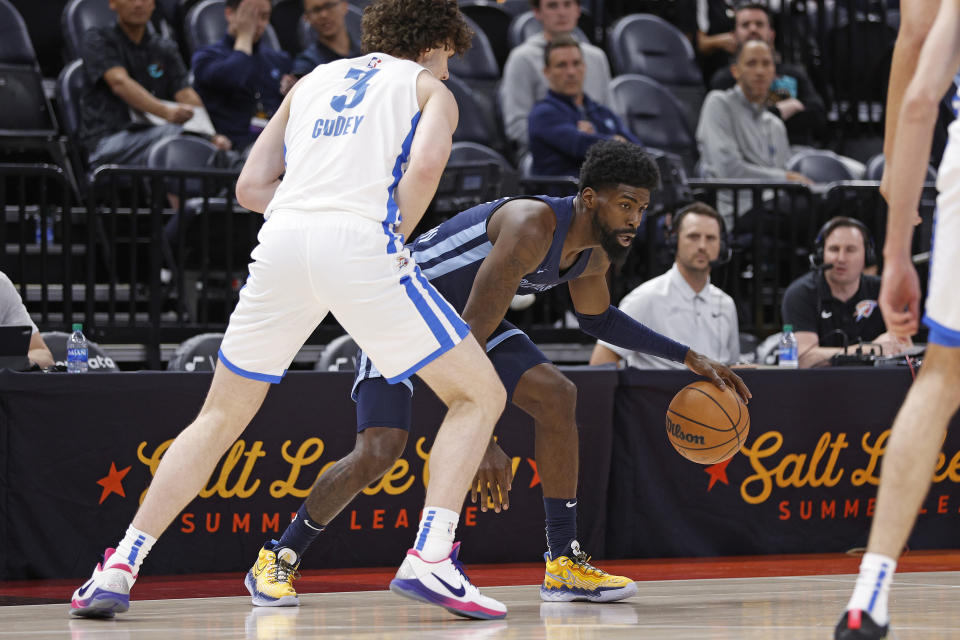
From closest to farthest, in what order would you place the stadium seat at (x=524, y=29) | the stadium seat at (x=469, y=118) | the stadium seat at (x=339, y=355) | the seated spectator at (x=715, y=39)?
the stadium seat at (x=339, y=355), the stadium seat at (x=469, y=118), the stadium seat at (x=524, y=29), the seated spectator at (x=715, y=39)

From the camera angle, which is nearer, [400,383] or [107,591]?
[107,591]

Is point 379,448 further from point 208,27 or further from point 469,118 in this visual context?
point 208,27

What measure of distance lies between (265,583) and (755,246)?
4904 millimetres

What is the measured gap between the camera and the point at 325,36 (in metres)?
8.57

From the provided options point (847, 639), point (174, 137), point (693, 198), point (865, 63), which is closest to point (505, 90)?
point (693, 198)

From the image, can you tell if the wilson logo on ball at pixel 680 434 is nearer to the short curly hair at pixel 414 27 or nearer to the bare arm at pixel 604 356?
the short curly hair at pixel 414 27

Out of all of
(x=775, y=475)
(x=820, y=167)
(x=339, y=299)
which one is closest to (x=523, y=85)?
(x=820, y=167)

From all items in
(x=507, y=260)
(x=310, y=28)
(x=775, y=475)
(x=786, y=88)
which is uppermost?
(x=310, y=28)

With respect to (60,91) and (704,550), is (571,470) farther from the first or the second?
(60,91)

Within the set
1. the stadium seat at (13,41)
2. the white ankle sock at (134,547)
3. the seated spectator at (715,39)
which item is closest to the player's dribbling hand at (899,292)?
the white ankle sock at (134,547)

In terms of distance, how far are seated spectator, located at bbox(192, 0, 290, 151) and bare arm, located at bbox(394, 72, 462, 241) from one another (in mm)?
4594

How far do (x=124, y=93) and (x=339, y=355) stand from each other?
7.84 feet

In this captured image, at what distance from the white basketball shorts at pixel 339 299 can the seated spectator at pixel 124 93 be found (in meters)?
4.49

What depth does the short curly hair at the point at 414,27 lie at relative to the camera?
3.97 metres
